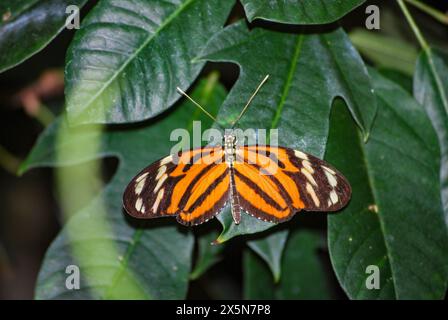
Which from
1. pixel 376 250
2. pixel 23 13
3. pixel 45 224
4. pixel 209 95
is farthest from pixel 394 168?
pixel 45 224

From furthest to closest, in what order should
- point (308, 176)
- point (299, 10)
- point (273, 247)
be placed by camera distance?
point (273, 247), point (308, 176), point (299, 10)

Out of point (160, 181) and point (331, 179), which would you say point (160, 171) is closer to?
point (160, 181)

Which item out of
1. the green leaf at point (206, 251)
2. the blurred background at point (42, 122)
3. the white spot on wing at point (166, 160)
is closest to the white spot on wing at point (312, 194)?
the white spot on wing at point (166, 160)

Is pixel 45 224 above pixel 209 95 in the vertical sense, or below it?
below

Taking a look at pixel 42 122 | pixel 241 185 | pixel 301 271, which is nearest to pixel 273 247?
pixel 241 185

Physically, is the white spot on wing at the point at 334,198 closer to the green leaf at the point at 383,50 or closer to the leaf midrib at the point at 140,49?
the leaf midrib at the point at 140,49

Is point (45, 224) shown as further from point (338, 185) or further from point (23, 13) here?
point (338, 185)
